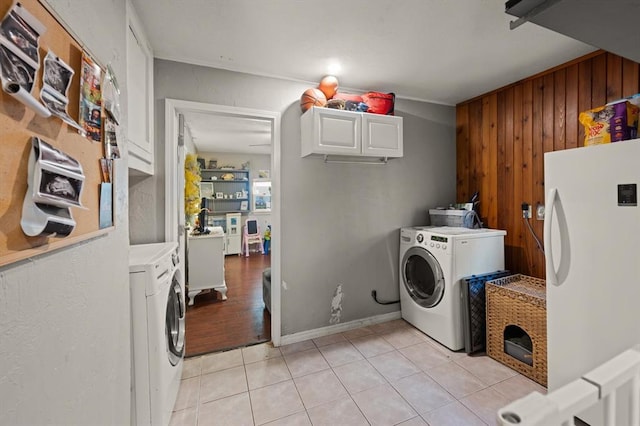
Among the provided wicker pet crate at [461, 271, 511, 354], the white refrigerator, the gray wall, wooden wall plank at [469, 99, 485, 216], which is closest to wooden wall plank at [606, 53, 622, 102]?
the white refrigerator

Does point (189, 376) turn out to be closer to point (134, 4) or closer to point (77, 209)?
point (77, 209)

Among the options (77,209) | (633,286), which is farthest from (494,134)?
(77,209)

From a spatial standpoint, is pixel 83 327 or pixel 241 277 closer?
pixel 83 327

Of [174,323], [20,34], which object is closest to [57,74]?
[20,34]

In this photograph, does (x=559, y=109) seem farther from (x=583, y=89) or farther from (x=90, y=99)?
(x=90, y=99)

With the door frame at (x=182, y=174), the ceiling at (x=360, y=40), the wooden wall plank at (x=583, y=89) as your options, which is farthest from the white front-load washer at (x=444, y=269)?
the ceiling at (x=360, y=40)

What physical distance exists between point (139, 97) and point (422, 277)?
9.06 ft

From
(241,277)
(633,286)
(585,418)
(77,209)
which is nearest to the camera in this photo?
(77,209)

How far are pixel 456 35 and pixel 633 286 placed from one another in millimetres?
1793

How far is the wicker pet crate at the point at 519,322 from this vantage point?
6.42 feet

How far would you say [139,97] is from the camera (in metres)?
1.76

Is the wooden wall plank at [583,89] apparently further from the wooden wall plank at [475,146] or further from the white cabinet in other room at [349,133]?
the white cabinet in other room at [349,133]

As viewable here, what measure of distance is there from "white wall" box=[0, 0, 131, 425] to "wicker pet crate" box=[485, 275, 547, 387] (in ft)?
8.26

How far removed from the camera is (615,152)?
1419 millimetres
